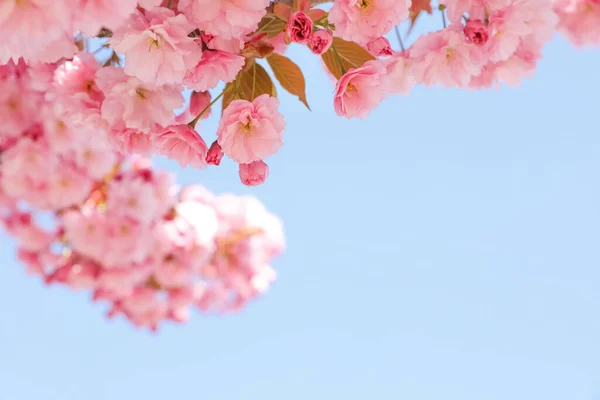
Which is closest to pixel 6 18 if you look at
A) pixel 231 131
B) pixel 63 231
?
pixel 231 131

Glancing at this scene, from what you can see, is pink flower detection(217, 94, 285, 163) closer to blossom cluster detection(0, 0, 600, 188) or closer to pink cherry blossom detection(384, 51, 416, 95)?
blossom cluster detection(0, 0, 600, 188)

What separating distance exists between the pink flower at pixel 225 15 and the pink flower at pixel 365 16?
0.35 ft

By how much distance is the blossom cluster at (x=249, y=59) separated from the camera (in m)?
0.81

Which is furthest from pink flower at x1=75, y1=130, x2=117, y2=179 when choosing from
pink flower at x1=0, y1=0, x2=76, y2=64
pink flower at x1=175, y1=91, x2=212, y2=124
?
pink flower at x1=0, y1=0, x2=76, y2=64

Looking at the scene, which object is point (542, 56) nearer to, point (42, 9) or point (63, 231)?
point (42, 9)

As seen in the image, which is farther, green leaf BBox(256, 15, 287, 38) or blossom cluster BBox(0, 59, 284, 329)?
blossom cluster BBox(0, 59, 284, 329)

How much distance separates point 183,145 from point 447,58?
1.55 feet

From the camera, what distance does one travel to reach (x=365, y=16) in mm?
850

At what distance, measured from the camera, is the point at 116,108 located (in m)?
0.98

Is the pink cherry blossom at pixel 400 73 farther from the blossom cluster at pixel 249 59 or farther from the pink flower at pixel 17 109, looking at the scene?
the pink flower at pixel 17 109

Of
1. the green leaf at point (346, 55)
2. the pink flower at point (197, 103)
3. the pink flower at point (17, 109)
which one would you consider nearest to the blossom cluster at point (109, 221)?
the pink flower at point (17, 109)

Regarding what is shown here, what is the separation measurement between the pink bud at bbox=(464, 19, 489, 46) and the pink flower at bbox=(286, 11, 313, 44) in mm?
298

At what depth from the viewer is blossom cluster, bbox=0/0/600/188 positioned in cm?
81

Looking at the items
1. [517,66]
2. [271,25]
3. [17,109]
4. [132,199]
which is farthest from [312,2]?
[132,199]
